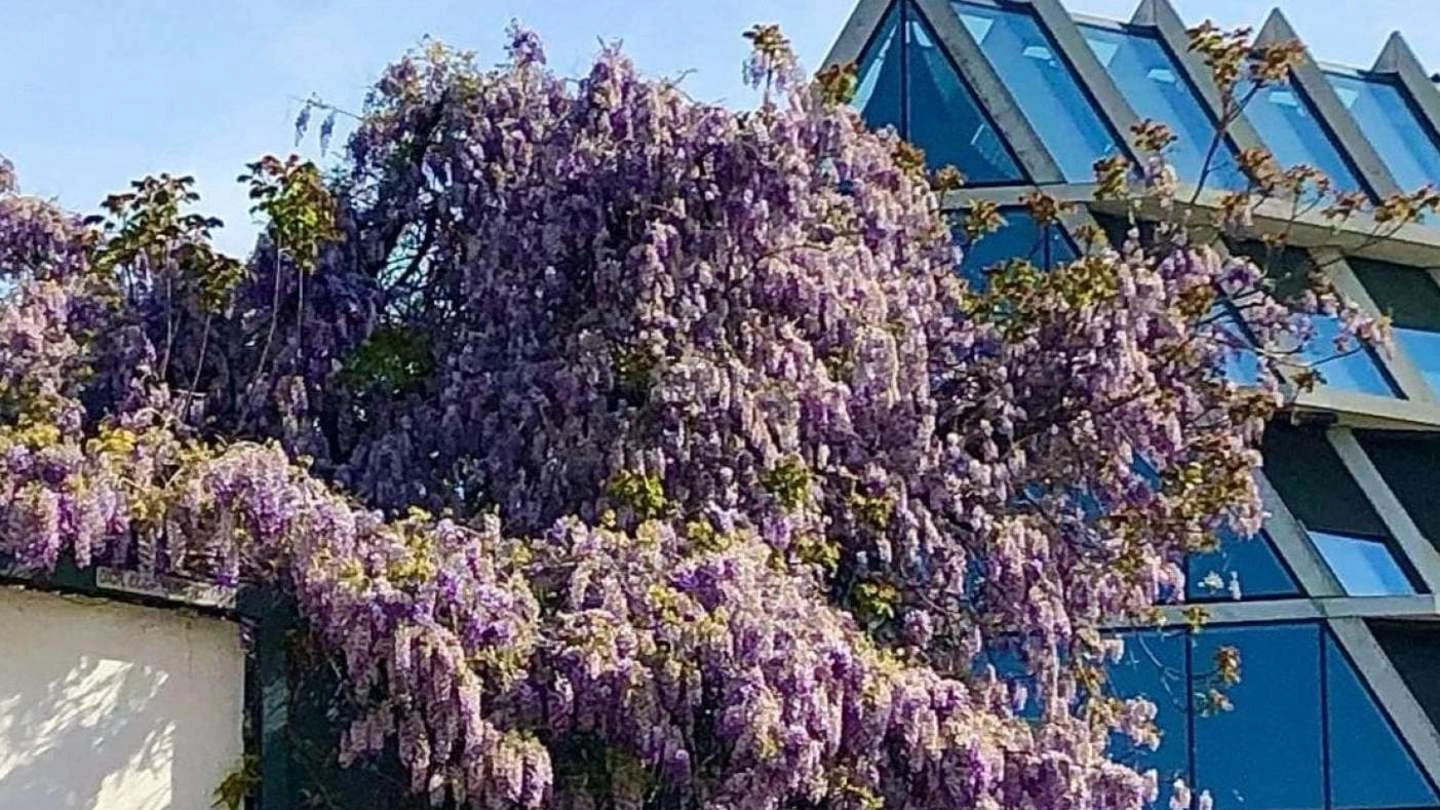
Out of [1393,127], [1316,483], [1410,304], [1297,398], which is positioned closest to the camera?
[1297,398]

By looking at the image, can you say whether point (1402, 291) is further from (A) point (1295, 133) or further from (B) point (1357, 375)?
(A) point (1295, 133)

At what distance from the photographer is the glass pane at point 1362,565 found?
1895 centimetres

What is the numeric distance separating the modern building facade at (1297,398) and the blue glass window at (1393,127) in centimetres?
4

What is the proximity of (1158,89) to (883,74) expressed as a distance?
2.39 metres

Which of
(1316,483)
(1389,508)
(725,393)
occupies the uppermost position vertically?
(725,393)

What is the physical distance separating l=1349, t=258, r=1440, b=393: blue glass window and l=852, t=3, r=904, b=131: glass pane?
4.32 m

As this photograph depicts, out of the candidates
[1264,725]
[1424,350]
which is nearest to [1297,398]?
[1264,725]

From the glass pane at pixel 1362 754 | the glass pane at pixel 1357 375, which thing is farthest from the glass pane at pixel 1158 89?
the glass pane at pixel 1362 754

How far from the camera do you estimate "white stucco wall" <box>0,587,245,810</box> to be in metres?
8.27

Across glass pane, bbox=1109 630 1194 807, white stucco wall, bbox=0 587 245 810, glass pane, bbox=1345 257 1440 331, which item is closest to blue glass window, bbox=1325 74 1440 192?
glass pane, bbox=1345 257 1440 331

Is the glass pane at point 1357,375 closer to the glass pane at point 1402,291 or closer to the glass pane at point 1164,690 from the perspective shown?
the glass pane at point 1402,291

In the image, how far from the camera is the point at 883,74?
1930 cm

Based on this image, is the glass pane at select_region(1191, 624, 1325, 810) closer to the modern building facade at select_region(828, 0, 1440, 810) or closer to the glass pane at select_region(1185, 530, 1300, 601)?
the modern building facade at select_region(828, 0, 1440, 810)

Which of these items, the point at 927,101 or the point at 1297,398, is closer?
the point at 1297,398
